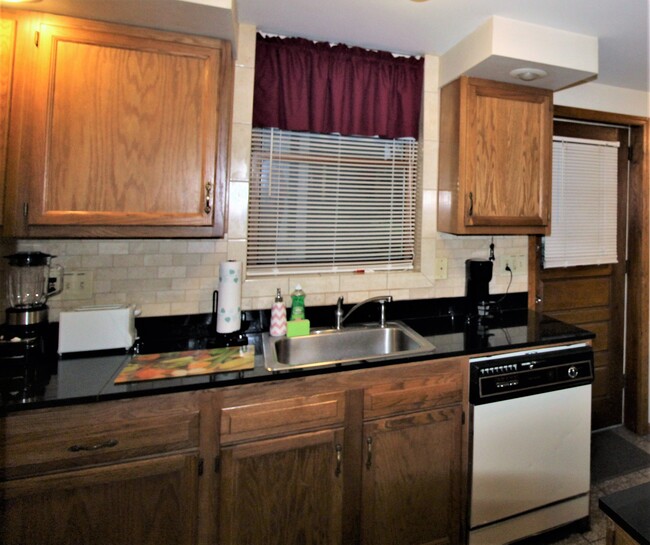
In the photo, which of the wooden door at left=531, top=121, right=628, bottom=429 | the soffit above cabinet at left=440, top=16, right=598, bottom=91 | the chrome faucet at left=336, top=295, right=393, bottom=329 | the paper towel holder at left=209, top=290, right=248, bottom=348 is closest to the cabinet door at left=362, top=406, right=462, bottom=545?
the chrome faucet at left=336, top=295, right=393, bottom=329

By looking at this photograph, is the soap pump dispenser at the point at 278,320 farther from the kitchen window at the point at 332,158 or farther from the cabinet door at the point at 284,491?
the cabinet door at the point at 284,491

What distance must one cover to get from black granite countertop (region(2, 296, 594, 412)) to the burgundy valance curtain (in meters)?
1.06

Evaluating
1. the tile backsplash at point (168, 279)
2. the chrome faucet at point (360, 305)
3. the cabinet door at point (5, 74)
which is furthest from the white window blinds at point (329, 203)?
the cabinet door at point (5, 74)

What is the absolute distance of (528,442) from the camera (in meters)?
1.67

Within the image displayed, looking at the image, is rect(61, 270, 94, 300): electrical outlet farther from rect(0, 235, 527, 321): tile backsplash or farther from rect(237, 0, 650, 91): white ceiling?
rect(237, 0, 650, 91): white ceiling

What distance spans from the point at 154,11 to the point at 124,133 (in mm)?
464

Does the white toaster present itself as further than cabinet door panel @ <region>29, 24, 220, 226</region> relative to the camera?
Yes

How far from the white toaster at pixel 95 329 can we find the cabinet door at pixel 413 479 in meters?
1.10

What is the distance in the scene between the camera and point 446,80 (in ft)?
6.77

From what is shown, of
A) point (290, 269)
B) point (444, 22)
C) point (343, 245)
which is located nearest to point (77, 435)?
point (290, 269)

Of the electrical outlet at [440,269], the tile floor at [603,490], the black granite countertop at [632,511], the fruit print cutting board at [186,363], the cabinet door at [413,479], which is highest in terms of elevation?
the electrical outlet at [440,269]

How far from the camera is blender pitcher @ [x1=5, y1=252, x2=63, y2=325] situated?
1.42 meters

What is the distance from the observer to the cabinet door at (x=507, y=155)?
194cm

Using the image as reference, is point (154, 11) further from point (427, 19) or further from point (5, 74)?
point (427, 19)
